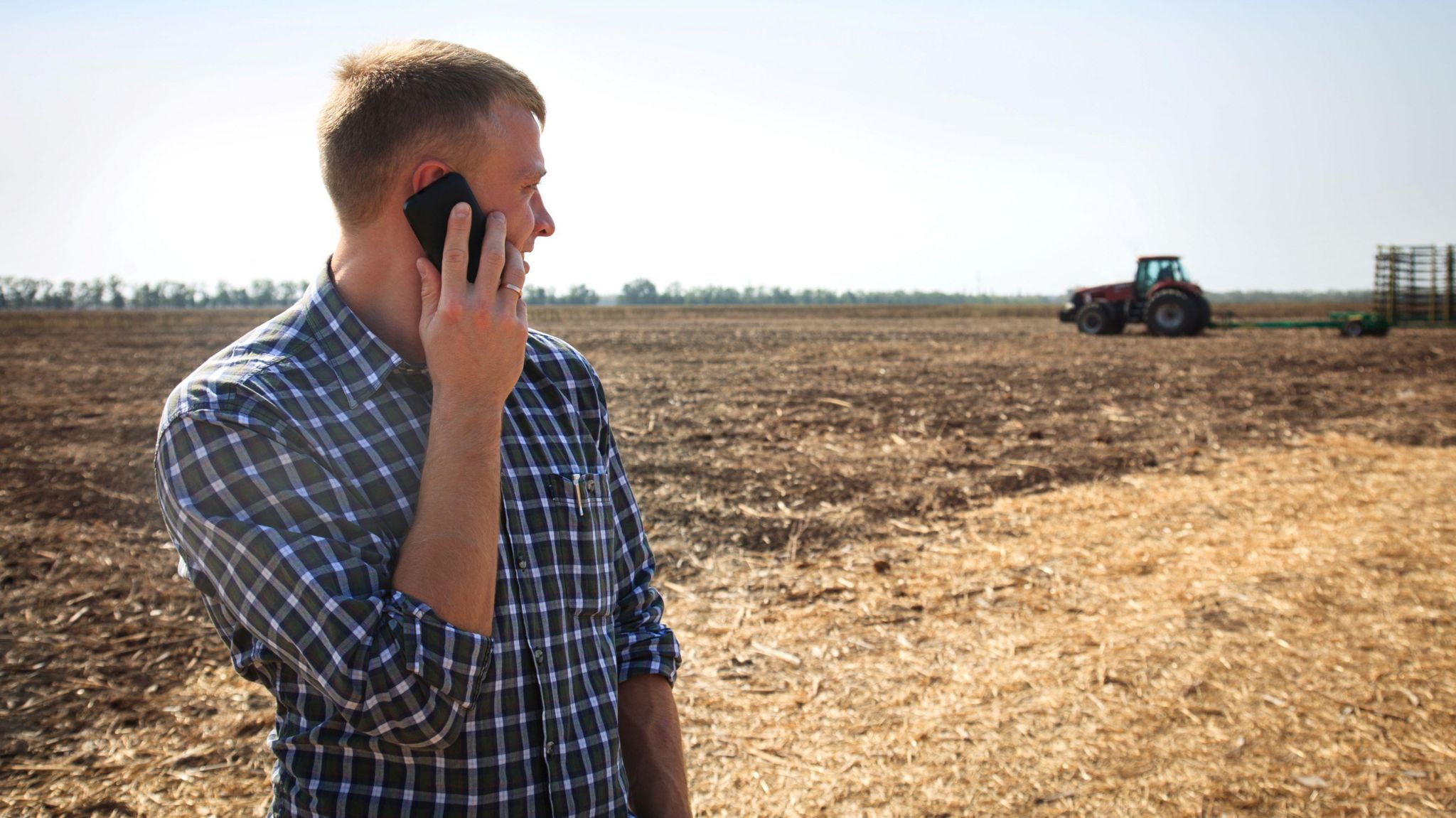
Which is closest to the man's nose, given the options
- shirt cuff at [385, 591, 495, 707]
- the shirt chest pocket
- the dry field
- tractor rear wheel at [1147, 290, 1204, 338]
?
the shirt chest pocket

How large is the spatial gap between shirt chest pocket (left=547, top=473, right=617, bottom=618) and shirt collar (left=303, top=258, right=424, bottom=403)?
0.33m

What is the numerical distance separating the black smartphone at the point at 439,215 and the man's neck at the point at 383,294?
0.34 ft

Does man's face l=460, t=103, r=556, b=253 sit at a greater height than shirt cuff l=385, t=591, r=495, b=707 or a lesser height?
greater

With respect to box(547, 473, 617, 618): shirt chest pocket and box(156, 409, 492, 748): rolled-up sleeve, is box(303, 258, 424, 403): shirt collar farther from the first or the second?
box(547, 473, 617, 618): shirt chest pocket

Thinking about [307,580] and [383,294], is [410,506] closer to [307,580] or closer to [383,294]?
[307,580]

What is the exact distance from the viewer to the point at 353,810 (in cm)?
137

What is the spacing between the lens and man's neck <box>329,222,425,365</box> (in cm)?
148

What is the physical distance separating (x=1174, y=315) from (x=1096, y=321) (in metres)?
2.27

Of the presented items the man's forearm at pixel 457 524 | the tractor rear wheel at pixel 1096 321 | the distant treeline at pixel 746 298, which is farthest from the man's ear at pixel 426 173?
the distant treeline at pixel 746 298

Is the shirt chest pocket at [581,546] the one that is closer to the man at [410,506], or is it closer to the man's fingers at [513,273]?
the man at [410,506]

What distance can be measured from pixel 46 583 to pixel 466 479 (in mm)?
5098

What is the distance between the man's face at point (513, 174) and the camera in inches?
57.4

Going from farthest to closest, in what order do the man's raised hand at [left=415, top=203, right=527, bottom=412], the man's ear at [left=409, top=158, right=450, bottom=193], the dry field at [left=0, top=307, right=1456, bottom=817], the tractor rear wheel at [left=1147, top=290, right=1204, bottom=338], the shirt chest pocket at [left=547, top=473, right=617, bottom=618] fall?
1. the tractor rear wheel at [left=1147, top=290, right=1204, bottom=338]
2. the dry field at [left=0, top=307, right=1456, bottom=817]
3. the shirt chest pocket at [left=547, top=473, right=617, bottom=618]
4. the man's ear at [left=409, top=158, right=450, bottom=193]
5. the man's raised hand at [left=415, top=203, right=527, bottom=412]

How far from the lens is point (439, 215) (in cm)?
138
